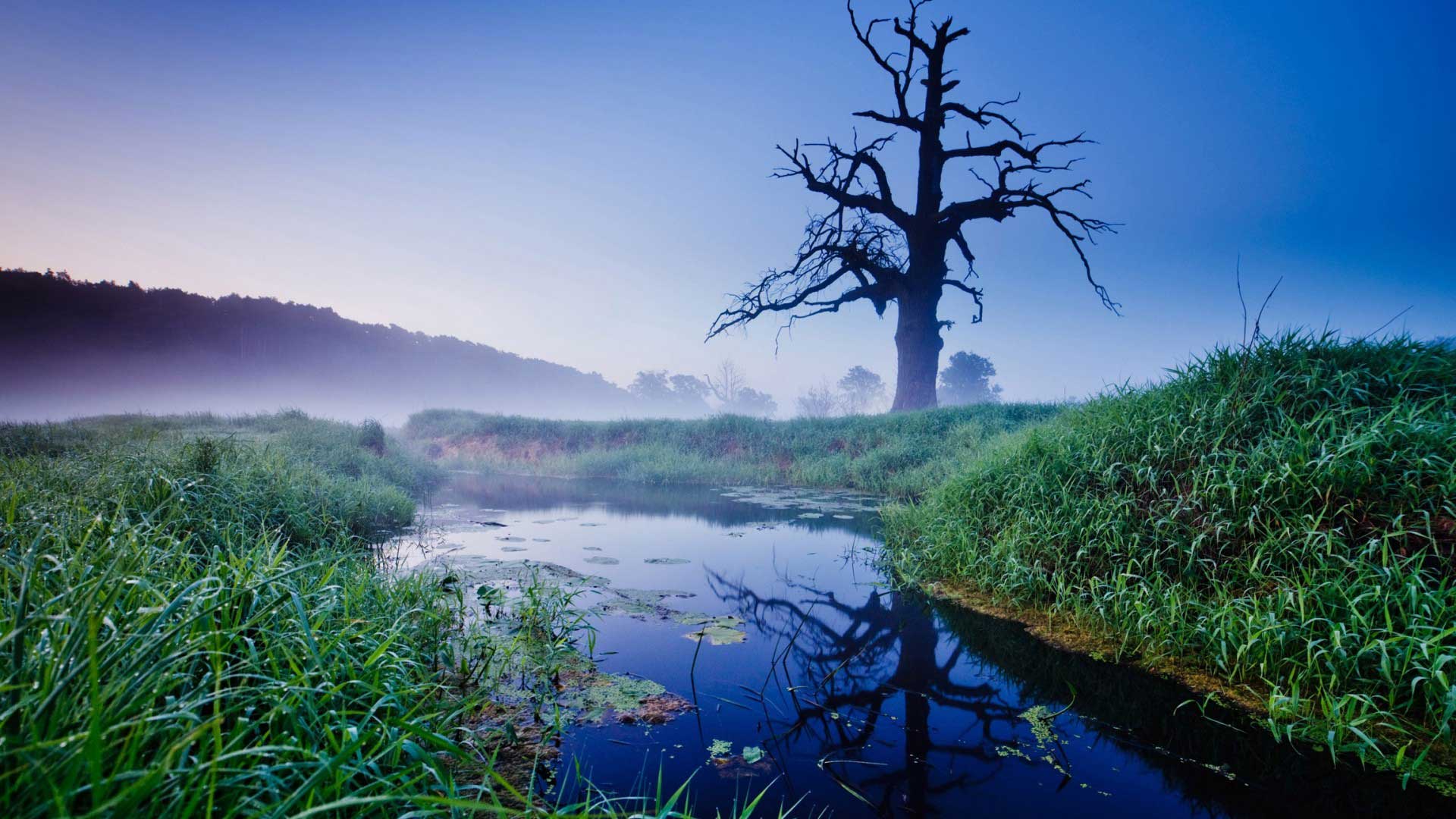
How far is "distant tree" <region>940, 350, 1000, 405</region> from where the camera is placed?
188 ft

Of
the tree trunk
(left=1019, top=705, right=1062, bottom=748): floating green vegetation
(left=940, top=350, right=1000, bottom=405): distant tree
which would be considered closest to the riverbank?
(left=1019, top=705, right=1062, bottom=748): floating green vegetation

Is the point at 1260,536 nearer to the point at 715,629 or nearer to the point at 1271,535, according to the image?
the point at 1271,535

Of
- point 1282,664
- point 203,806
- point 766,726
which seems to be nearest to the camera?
point 203,806

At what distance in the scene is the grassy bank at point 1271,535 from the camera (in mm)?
3105

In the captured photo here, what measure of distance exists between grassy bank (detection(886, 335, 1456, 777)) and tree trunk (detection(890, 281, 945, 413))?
12.1 metres

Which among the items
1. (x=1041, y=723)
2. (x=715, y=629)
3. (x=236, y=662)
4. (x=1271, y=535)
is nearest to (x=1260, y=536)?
(x=1271, y=535)

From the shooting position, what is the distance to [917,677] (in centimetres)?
391

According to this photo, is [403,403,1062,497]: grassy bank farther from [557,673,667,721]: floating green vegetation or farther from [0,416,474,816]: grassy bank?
[0,416,474,816]: grassy bank

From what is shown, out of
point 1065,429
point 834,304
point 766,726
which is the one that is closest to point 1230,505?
point 1065,429

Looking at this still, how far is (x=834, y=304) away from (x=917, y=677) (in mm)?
16312

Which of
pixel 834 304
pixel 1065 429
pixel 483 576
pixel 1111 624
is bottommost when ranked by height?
pixel 483 576

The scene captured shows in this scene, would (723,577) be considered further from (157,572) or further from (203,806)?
(203,806)

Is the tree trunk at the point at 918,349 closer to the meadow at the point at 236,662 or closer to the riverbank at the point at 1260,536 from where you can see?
the riverbank at the point at 1260,536

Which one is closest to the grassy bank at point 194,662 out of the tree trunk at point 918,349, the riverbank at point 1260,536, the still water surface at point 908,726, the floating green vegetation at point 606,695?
the floating green vegetation at point 606,695
